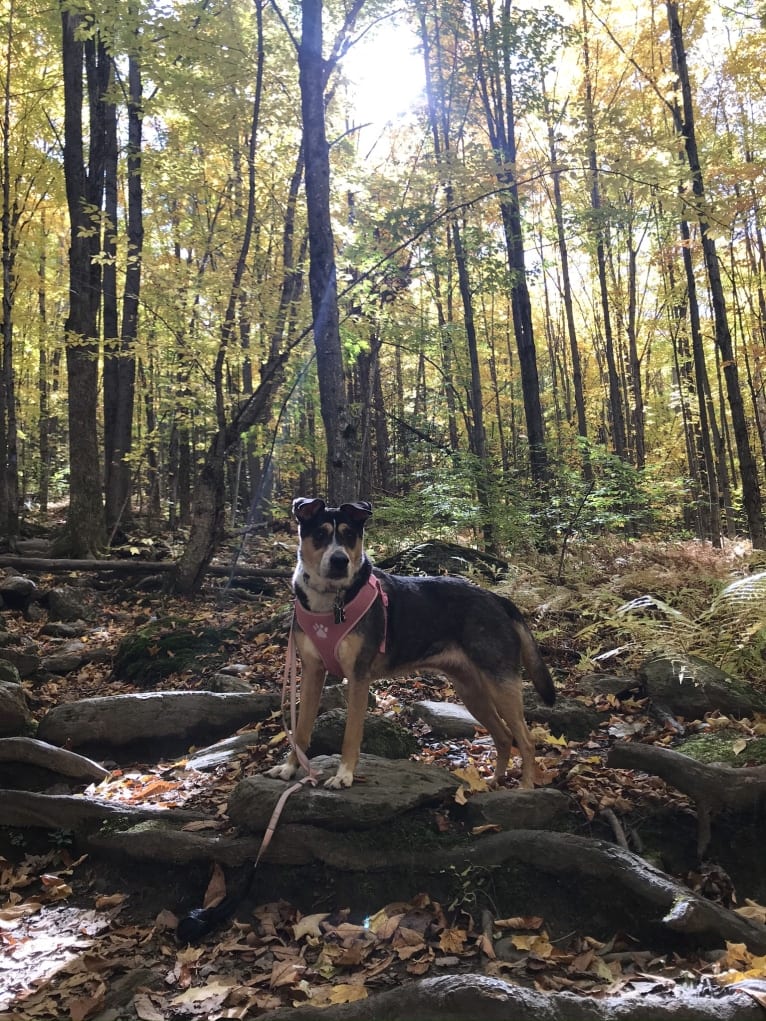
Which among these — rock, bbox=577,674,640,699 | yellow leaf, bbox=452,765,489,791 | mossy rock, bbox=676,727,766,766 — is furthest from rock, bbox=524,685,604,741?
yellow leaf, bbox=452,765,489,791

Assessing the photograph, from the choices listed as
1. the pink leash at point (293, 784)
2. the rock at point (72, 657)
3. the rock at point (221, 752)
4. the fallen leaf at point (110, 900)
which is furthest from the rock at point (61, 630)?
the pink leash at point (293, 784)

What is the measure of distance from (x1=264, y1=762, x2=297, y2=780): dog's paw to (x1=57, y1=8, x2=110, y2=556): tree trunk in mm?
9925

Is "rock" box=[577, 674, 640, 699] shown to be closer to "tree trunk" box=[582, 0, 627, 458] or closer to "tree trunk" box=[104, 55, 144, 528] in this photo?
"tree trunk" box=[582, 0, 627, 458]

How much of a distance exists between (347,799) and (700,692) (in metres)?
3.57

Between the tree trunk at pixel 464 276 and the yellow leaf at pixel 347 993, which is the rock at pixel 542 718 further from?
the tree trunk at pixel 464 276

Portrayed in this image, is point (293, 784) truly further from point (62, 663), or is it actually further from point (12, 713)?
point (62, 663)

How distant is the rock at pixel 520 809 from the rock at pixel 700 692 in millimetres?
1977

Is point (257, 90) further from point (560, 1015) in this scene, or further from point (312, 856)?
point (560, 1015)

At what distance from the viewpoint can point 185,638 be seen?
862 cm

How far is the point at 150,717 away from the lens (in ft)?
20.0

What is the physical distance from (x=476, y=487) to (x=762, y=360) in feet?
19.0

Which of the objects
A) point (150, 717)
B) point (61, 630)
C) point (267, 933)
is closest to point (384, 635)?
point (267, 933)

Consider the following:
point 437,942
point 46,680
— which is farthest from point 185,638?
point 437,942

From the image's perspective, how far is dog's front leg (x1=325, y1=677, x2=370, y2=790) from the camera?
4098mm
